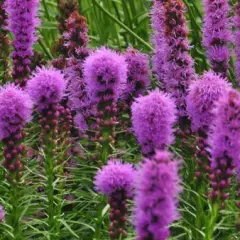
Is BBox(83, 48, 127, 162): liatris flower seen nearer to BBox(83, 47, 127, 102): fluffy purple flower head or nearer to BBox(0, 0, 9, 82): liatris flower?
BBox(83, 47, 127, 102): fluffy purple flower head

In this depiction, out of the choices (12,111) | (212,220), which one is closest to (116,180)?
(212,220)

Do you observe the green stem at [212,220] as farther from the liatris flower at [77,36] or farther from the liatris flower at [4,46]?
the liatris flower at [4,46]

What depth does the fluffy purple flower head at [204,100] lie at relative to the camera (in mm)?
3646

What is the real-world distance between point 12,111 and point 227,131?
1.13m

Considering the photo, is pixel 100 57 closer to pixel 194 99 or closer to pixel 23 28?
pixel 194 99

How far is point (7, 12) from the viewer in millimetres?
4750

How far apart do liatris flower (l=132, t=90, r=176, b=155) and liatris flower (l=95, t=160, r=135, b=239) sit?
0.21 metres

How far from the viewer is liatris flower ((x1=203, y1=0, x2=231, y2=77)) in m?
4.32

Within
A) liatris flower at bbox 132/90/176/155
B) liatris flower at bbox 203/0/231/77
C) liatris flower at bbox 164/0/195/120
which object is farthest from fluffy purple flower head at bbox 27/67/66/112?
liatris flower at bbox 203/0/231/77

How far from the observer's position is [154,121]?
10.9 feet

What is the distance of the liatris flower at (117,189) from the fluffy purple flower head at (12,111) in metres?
0.59

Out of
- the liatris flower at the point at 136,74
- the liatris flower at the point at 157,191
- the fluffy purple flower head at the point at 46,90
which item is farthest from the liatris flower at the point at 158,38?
the liatris flower at the point at 157,191

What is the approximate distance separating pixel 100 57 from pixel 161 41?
742 mm

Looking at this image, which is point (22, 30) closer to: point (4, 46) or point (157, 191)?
point (4, 46)
